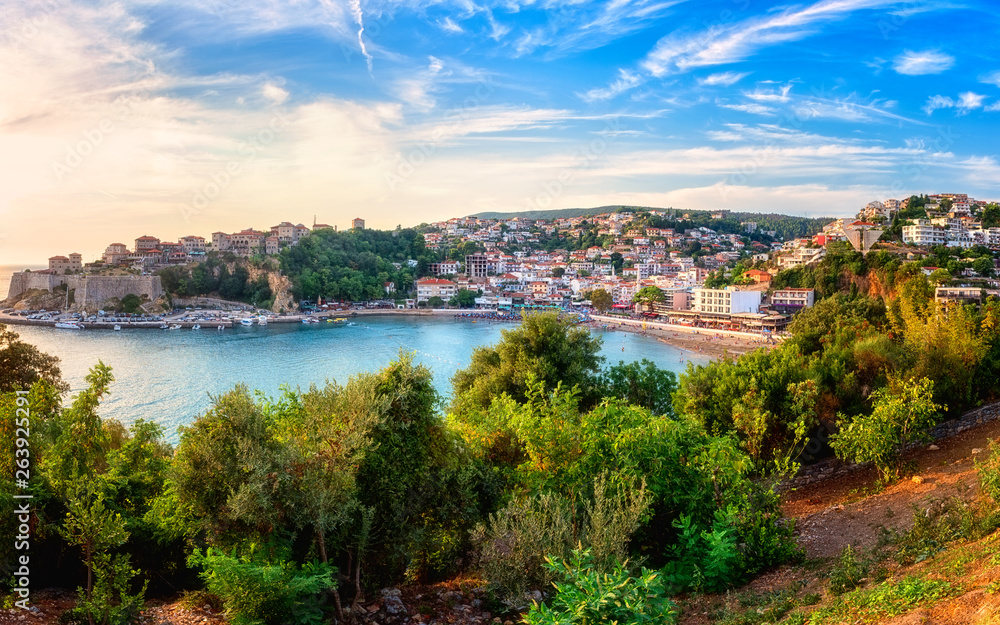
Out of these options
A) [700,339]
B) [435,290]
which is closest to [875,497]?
[700,339]

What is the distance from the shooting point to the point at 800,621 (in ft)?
9.37

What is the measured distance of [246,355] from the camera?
25.9 metres

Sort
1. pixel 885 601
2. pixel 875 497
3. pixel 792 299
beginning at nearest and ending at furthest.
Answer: pixel 885 601 → pixel 875 497 → pixel 792 299

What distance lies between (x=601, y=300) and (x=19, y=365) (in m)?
39.1

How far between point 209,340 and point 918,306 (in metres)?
30.1

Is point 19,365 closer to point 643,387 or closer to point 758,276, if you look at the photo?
point 643,387

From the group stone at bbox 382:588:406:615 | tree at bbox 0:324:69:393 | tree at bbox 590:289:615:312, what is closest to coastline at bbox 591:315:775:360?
tree at bbox 590:289:615:312

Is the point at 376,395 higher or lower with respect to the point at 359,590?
higher

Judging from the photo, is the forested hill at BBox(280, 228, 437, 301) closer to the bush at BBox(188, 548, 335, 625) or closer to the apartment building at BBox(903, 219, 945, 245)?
the apartment building at BBox(903, 219, 945, 245)

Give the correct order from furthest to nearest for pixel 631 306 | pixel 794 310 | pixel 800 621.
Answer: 1. pixel 631 306
2. pixel 794 310
3. pixel 800 621

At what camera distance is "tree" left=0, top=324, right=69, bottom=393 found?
8.47 m

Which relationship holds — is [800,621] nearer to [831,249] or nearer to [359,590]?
[359,590]

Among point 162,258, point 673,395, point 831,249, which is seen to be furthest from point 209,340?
point 831,249

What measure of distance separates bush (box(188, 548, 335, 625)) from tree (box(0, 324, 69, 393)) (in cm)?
732
